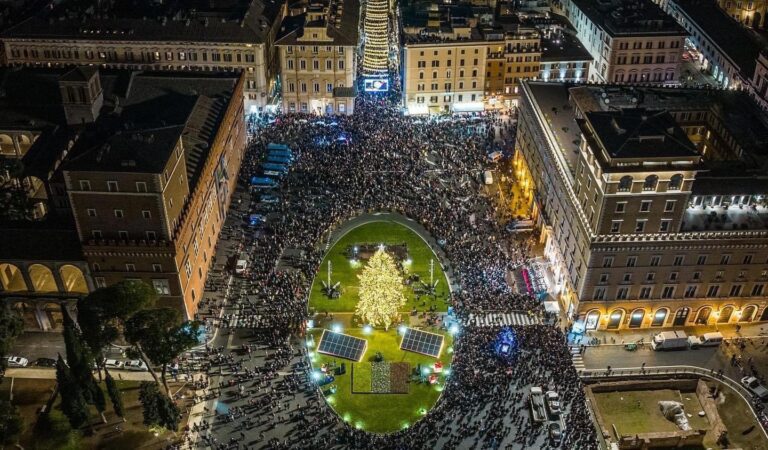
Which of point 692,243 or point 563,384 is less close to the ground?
point 692,243

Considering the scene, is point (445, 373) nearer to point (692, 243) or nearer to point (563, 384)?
point (563, 384)

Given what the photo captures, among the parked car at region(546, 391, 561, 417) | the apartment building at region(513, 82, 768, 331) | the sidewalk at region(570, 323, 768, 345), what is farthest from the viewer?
the sidewalk at region(570, 323, 768, 345)

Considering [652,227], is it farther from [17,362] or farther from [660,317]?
[17,362]

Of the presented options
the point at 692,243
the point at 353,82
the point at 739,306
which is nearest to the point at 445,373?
the point at 692,243

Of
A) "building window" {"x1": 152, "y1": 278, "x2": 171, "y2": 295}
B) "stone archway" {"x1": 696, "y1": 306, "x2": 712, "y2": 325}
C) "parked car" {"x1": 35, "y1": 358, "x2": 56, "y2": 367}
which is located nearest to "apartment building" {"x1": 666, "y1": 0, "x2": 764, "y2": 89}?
"stone archway" {"x1": 696, "y1": 306, "x2": 712, "y2": 325}

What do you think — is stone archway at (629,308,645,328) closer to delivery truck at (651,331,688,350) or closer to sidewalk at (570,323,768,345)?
sidewalk at (570,323,768,345)

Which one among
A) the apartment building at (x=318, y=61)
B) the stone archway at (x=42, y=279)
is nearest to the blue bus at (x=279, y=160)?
the apartment building at (x=318, y=61)
